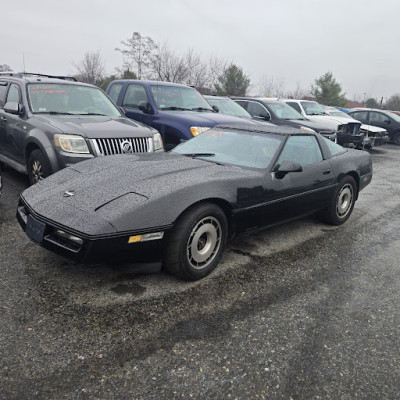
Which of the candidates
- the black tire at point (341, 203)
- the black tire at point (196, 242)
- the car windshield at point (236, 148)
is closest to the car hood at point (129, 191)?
the black tire at point (196, 242)

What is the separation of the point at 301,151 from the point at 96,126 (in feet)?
9.22

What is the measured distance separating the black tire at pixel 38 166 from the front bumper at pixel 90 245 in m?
1.97

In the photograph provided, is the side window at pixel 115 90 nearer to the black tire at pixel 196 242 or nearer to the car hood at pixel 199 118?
the car hood at pixel 199 118

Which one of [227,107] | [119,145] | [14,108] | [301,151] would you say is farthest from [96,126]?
[227,107]

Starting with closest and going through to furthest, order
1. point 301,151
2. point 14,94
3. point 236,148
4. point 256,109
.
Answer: point 236,148 → point 301,151 → point 14,94 → point 256,109

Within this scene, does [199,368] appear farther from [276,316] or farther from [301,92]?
[301,92]

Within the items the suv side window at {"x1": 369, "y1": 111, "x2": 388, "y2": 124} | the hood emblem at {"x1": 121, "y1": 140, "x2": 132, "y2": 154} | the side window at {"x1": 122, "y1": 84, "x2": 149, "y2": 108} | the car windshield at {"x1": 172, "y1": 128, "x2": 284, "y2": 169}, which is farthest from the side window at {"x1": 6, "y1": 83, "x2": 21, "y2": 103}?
the suv side window at {"x1": 369, "y1": 111, "x2": 388, "y2": 124}

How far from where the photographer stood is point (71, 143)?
477 centimetres

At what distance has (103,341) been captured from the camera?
7.81ft

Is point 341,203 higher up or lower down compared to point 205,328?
higher up

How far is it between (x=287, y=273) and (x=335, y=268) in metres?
0.57

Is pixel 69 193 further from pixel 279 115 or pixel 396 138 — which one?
pixel 396 138

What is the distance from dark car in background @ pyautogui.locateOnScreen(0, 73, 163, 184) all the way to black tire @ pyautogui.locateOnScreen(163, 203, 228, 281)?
2347mm

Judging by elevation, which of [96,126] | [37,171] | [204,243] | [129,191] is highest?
[96,126]
